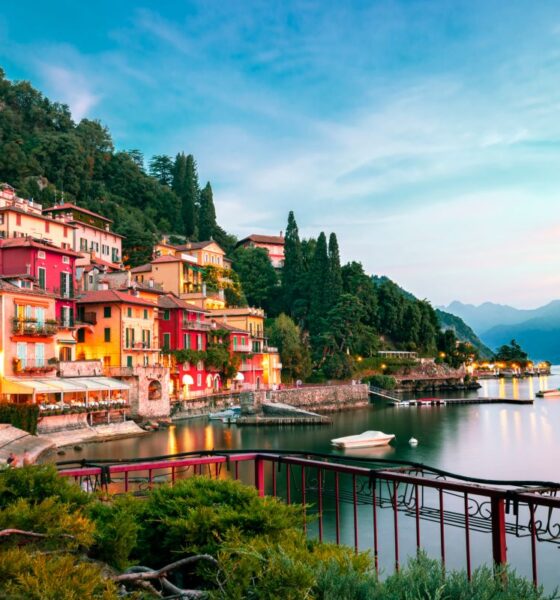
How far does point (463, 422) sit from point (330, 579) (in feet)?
164

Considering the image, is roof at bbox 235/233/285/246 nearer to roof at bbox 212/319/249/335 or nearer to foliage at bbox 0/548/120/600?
roof at bbox 212/319/249/335

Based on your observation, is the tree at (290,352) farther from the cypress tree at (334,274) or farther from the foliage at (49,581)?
the foliage at (49,581)

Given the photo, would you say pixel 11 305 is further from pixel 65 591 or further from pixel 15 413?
pixel 65 591

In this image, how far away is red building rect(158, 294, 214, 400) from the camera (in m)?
51.5

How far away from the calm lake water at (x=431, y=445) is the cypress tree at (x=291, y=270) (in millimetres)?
27155

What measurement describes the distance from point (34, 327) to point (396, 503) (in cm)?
3312

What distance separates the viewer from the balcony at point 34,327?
34.2m

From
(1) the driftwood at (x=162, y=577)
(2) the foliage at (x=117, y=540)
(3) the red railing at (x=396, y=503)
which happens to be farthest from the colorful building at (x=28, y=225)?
(1) the driftwood at (x=162, y=577)

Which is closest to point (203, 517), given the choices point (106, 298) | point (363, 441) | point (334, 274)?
point (363, 441)

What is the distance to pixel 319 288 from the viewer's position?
80.0 metres

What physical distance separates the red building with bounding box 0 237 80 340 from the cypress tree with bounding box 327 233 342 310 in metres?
42.1

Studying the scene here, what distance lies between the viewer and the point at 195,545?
14.6ft

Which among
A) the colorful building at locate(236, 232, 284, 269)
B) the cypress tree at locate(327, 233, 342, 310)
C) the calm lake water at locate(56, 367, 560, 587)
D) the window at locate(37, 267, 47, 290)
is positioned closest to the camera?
the calm lake water at locate(56, 367, 560, 587)

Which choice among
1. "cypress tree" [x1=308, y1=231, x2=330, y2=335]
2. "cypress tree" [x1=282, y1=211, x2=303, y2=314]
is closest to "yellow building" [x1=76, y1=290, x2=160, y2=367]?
"cypress tree" [x1=308, y1=231, x2=330, y2=335]
